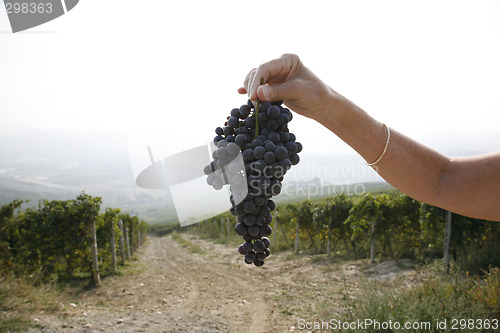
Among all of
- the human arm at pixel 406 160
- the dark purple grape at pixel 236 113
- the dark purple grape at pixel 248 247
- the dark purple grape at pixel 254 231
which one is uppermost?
the dark purple grape at pixel 236 113

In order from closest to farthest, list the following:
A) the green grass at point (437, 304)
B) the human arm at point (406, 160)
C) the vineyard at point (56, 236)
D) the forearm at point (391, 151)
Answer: the human arm at point (406, 160), the forearm at point (391, 151), the green grass at point (437, 304), the vineyard at point (56, 236)

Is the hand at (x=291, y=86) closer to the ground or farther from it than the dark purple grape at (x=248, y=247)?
farther from it

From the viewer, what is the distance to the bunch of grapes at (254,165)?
1.38 meters

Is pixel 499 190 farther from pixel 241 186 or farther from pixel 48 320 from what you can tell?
pixel 48 320

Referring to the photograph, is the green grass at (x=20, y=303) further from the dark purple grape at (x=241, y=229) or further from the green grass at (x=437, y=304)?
the dark purple grape at (x=241, y=229)

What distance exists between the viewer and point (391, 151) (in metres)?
1.91

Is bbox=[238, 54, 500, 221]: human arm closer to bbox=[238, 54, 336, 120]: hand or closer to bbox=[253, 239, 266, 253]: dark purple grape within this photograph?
bbox=[238, 54, 336, 120]: hand

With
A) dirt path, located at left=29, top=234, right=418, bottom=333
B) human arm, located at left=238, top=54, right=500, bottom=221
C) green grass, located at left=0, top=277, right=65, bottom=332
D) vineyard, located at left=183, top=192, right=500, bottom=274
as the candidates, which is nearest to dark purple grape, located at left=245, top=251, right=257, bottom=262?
human arm, located at left=238, top=54, right=500, bottom=221

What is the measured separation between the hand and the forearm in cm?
7

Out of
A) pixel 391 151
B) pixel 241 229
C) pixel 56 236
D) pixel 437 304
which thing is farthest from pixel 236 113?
pixel 56 236

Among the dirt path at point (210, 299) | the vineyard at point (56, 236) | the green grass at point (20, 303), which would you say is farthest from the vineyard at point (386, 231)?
the vineyard at point (56, 236)

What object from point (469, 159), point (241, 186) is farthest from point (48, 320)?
point (469, 159)

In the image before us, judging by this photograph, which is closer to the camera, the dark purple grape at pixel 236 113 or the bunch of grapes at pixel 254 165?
the bunch of grapes at pixel 254 165

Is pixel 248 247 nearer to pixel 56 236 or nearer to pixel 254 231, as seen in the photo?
pixel 254 231
